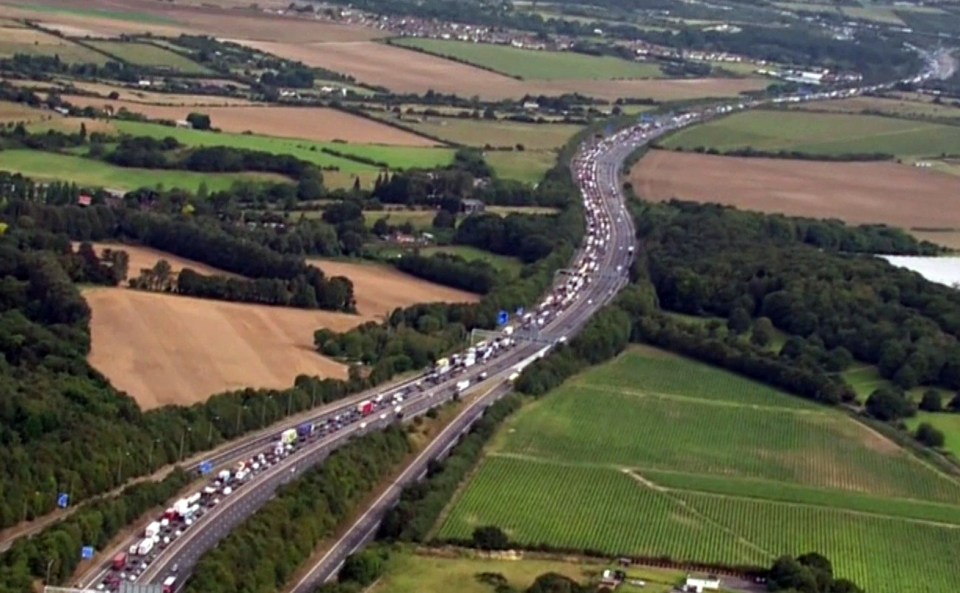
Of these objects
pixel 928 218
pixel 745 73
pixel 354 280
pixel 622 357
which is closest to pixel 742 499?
pixel 622 357

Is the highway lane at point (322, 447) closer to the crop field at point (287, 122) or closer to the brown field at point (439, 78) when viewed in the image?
the crop field at point (287, 122)

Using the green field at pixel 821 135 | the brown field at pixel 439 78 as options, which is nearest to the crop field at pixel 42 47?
the brown field at pixel 439 78

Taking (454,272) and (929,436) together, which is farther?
(454,272)

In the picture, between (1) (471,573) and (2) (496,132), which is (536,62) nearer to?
(2) (496,132)

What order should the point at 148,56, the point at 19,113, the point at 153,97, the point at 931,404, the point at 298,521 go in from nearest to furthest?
the point at 298,521 → the point at 931,404 → the point at 19,113 → the point at 153,97 → the point at 148,56

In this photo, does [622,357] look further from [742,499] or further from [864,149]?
[864,149]

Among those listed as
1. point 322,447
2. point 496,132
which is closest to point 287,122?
point 496,132

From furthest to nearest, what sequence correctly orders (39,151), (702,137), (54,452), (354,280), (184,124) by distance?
(702,137) → (184,124) → (39,151) → (354,280) → (54,452)
